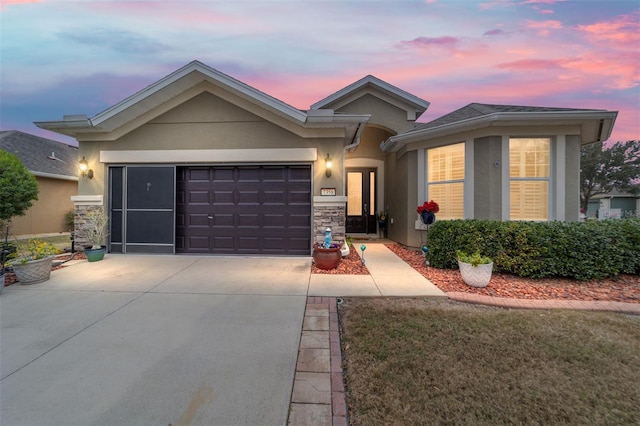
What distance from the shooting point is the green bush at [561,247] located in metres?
5.02

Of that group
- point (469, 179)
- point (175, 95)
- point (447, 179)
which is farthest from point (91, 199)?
point (469, 179)

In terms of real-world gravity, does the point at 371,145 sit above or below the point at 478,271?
above

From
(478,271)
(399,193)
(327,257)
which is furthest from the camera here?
(399,193)

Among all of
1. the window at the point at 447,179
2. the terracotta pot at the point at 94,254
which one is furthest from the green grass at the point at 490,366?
the terracotta pot at the point at 94,254

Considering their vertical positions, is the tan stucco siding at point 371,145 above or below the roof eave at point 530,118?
above

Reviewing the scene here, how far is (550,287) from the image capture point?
4766mm

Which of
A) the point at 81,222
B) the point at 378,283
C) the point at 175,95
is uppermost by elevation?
the point at 175,95

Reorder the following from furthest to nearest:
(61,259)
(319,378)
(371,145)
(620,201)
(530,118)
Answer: (620,201) → (371,145) → (61,259) → (530,118) → (319,378)

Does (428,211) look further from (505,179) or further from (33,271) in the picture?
(33,271)

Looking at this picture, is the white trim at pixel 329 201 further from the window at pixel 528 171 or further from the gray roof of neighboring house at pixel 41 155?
the gray roof of neighboring house at pixel 41 155

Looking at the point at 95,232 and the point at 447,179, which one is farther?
the point at 447,179

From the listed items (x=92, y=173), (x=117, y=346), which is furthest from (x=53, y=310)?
(x=92, y=173)

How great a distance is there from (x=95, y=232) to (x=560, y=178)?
40.9 feet

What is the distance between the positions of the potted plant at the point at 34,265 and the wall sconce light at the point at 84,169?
2.96 meters
